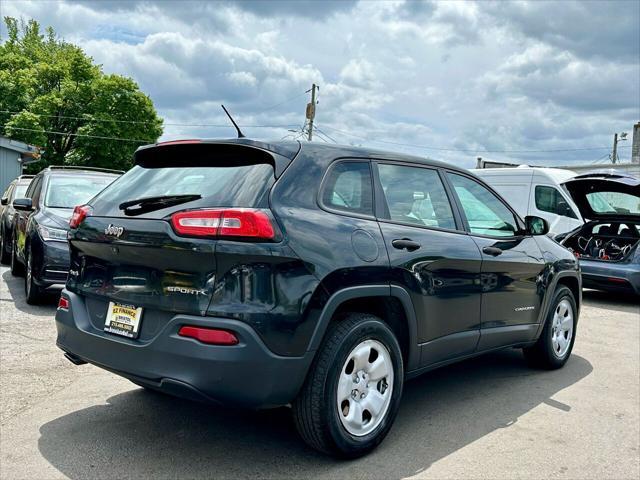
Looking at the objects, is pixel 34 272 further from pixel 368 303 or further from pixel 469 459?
pixel 469 459

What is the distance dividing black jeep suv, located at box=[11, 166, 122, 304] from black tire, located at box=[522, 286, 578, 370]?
16.3ft

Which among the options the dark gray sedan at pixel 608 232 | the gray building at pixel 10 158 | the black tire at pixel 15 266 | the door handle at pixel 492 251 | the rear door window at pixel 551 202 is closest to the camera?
the door handle at pixel 492 251

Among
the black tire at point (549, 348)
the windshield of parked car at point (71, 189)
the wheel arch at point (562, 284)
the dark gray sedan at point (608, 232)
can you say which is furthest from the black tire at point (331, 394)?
the dark gray sedan at point (608, 232)

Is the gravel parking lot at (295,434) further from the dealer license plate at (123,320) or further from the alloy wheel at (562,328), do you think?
the dealer license plate at (123,320)

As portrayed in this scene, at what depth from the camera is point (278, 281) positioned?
122 inches

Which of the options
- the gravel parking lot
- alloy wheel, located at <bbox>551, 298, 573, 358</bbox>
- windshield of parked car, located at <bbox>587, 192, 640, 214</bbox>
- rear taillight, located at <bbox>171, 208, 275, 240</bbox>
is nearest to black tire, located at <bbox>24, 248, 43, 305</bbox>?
the gravel parking lot

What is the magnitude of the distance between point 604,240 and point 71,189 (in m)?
8.16

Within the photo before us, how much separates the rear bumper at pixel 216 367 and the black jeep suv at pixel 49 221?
4273 mm

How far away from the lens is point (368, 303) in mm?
3686

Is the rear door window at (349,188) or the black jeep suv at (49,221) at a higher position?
the rear door window at (349,188)

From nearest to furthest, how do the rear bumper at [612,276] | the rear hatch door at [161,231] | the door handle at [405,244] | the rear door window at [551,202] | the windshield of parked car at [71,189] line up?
1. the rear hatch door at [161,231]
2. the door handle at [405,244]
3. the windshield of parked car at [71,189]
4. the rear bumper at [612,276]
5. the rear door window at [551,202]

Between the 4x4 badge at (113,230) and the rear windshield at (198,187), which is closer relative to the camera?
the rear windshield at (198,187)

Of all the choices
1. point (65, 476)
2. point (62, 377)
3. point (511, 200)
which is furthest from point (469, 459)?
point (511, 200)

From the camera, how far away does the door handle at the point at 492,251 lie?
457cm
